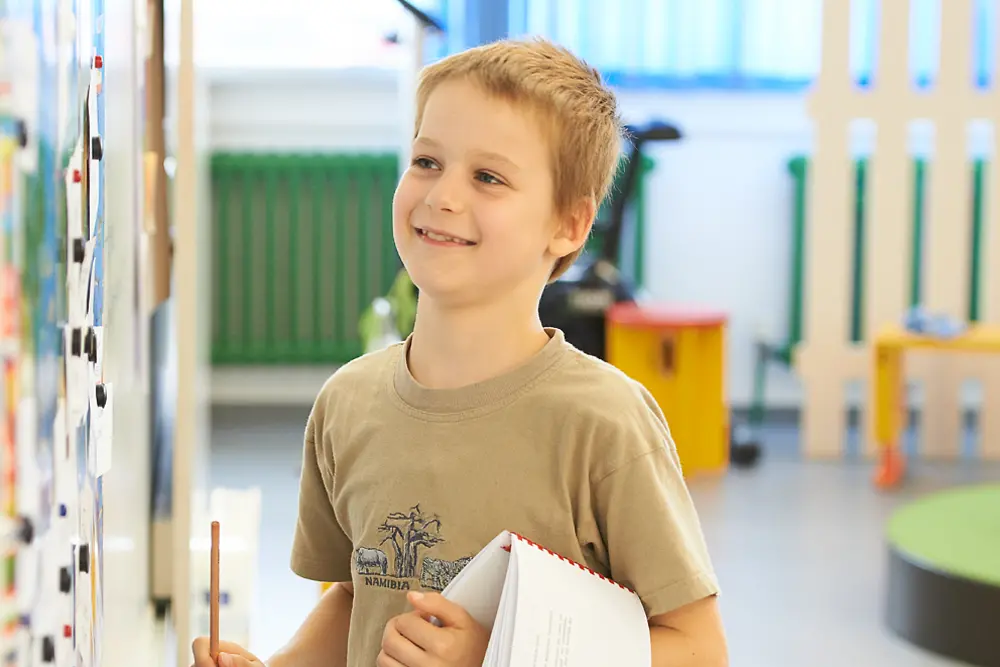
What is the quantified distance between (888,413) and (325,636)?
10.2 ft

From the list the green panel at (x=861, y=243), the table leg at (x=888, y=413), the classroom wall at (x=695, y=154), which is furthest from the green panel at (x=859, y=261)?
the table leg at (x=888, y=413)

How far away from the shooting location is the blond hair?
0.96 meters

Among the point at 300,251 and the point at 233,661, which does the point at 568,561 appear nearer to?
the point at 233,661

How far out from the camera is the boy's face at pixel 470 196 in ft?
3.12

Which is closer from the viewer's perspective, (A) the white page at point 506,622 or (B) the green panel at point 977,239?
(A) the white page at point 506,622

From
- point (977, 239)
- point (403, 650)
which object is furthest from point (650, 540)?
point (977, 239)

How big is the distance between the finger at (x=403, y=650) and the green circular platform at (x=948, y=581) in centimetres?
183

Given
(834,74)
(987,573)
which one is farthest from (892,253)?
(987,573)

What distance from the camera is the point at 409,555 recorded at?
0.97 meters

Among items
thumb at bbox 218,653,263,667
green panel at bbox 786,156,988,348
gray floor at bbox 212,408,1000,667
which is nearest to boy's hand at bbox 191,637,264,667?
thumb at bbox 218,653,263,667

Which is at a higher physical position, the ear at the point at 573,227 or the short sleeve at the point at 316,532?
the ear at the point at 573,227

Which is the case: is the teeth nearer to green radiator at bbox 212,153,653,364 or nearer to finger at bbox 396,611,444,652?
finger at bbox 396,611,444,652

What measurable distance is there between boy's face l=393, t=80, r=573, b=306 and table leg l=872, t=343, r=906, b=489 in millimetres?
3117

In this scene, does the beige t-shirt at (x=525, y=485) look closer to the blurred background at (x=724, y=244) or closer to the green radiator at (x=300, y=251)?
the blurred background at (x=724, y=244)
